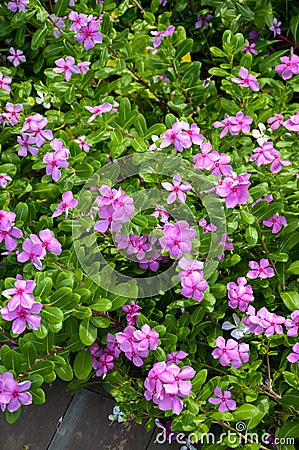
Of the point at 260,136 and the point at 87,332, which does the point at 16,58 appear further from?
the point at 87,332

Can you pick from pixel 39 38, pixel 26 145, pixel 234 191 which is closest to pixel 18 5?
pixel 39 38

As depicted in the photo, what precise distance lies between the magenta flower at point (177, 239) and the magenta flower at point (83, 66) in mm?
585

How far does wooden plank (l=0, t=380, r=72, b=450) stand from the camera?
71.7 inches

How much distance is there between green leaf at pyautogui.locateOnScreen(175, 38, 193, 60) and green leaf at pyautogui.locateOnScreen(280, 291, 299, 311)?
28.4 inches

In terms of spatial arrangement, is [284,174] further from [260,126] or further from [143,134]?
[143,134]

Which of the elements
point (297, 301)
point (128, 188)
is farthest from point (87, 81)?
point (297, 301)

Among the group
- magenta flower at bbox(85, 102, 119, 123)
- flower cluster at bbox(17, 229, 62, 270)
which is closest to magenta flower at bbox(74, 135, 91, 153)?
magenta flower at bbox(85, 102, 119, 123)

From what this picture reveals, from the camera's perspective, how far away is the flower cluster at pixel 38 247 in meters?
1.42

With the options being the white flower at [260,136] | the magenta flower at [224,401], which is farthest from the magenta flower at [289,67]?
the magenta flower at [224,401]

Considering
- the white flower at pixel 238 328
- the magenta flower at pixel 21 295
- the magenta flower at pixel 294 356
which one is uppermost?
the magenta flower at pixel 21 295

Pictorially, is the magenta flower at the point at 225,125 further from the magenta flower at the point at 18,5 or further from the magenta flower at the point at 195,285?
the magenta flower at the point at 18,5

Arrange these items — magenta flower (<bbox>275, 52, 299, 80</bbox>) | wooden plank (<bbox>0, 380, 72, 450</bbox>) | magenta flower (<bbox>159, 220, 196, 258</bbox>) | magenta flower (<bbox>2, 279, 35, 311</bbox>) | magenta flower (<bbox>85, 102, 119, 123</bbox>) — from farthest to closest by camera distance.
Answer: wooden plank (<bbox>0, 380, 72, 450</bbox>) → magenta flower (<bbox>275, 52, 299, 80</bbox>) → magenta flower (<bbox>85, 102, 119, 123</bbox>) → magenta flower (<bbox>159, 220, 196, 258</bbox>) → magenta flower (<bbox>2, 279, 35, 311</bbox>)

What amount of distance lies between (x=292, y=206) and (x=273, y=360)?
1.29 ft

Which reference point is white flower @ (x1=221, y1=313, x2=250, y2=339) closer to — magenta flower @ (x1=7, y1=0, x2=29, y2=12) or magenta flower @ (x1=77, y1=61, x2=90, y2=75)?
magenta flower @ (x1=77, y1=61, x2=90, y2=75)
